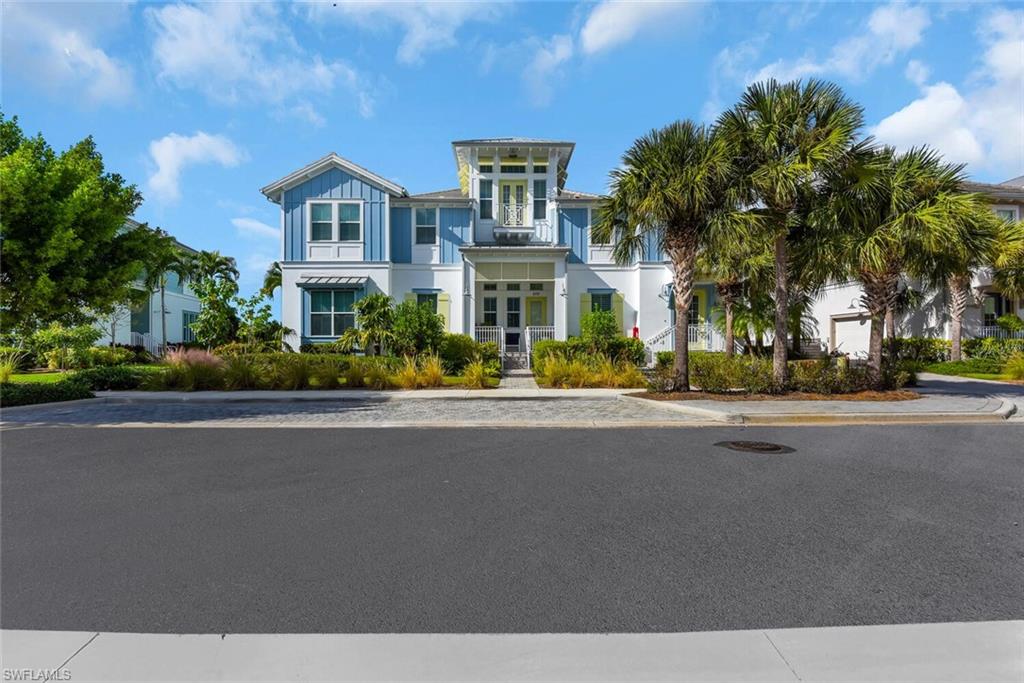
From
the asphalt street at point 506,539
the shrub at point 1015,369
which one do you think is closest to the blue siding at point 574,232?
the shrub at point 1015,369

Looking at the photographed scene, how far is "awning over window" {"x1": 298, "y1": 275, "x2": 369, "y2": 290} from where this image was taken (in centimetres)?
2284

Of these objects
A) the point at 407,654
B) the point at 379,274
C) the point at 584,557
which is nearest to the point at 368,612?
the point at 407,654

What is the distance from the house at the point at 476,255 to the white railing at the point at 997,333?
12.0 m

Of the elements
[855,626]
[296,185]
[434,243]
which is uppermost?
[296,185]

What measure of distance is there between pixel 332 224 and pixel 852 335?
25.1 meters

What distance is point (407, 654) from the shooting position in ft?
9.24

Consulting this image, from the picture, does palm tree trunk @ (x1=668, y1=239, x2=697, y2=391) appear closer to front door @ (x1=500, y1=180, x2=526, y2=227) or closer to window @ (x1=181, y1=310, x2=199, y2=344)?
front door @ (x1=500, y1=180, x2=526, y2=227)

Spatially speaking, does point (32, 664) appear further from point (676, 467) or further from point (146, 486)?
point (676, 467)

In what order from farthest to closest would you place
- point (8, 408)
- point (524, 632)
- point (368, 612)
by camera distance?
point (8, 408)
point (368, 612)
point (524, 632)

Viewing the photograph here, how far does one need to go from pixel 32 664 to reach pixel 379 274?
21.5 metres

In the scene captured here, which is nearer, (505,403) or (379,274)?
(505,403)

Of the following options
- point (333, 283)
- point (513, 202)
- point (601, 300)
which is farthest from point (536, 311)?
point (333, 283)

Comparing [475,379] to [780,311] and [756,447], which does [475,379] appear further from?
[756,447]

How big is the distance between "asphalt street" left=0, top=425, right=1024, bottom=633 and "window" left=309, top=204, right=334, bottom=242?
55.6 ft
